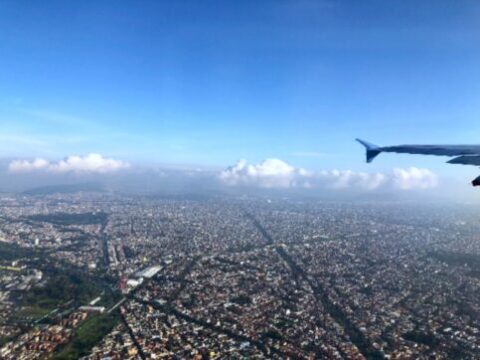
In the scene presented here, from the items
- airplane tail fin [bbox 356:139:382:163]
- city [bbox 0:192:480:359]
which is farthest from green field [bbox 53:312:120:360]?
airplane tail fin [bbox 356:139:382:163]

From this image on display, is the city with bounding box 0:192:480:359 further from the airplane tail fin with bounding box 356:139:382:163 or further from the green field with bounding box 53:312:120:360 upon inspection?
the airplane tail fin with bounding box 356:139:382:163

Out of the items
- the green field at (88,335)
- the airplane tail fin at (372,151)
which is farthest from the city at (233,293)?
the airplane tail fin at (372,151)

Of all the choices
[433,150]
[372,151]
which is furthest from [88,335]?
[433,150]

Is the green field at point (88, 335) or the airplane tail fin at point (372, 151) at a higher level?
the airplane tail fin at point (372, 151)

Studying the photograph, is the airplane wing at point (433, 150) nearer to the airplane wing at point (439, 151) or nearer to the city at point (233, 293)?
the airplane wing at point (439, 151)

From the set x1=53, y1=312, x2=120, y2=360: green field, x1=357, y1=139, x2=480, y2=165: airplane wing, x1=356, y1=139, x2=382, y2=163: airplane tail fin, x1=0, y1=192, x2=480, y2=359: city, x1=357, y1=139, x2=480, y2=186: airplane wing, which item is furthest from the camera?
x1=0, y1=192, x2=480, y2=359: city

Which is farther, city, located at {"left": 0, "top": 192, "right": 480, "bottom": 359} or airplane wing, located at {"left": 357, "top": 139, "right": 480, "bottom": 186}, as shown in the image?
city, located at {"left": 0, "top": 192, "right": 480, "bottom": 359}

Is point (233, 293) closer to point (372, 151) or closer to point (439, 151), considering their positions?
point (372, 151)

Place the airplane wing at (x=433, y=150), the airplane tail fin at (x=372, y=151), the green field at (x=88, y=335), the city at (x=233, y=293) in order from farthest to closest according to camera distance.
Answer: the city at (x=233, y=293) < the green field at (x=88, y=335) < the airplane tail fin at (x=372, y=151) < the airplane wing at (x=433, y=150)
